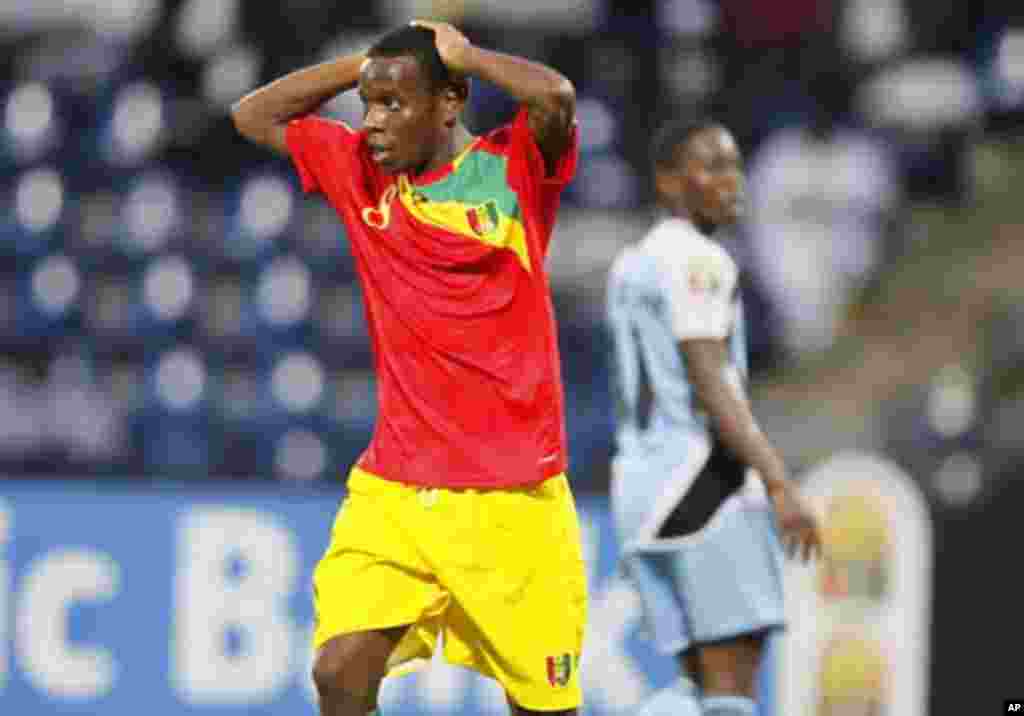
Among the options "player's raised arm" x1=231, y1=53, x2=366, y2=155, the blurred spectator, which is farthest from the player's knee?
the blurred spectator

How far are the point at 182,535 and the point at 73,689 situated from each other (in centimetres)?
60

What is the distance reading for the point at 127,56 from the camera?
29.7ft

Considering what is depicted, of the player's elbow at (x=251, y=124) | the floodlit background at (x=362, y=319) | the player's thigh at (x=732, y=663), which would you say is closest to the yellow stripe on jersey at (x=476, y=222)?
the player's elbow at (x=251, y=124)

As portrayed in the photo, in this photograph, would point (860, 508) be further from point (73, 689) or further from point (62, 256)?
point (62, 256)

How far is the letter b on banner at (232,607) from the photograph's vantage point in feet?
22.2

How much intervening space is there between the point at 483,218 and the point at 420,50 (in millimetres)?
342

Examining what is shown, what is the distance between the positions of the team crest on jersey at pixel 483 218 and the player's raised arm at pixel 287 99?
38 cm

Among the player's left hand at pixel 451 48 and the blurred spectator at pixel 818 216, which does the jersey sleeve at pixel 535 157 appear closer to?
the player's left hand at pixel 451 48

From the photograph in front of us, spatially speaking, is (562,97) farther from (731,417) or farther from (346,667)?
(731,417)

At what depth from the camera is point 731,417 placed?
4.94m

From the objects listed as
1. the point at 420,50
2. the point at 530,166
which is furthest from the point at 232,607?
the point at 420,50

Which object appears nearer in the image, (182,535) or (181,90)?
(182,535)

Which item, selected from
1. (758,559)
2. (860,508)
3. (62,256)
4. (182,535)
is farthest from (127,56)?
(758,559)

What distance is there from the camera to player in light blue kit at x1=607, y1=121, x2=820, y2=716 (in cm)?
505
